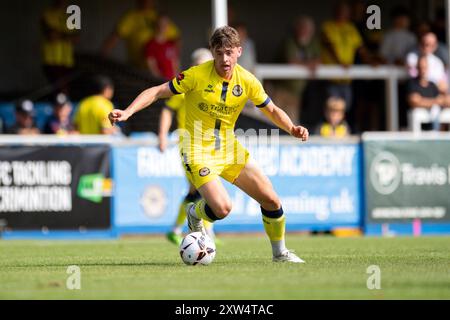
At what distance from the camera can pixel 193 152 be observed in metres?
10.5

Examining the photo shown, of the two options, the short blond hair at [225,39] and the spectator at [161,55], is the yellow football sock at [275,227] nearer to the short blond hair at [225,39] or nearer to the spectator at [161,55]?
the short blond hair at [225,39]

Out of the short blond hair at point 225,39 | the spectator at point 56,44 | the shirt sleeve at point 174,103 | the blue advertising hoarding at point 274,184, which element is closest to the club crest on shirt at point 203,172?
the short blond hair at point 225,39

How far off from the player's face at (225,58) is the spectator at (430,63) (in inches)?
391

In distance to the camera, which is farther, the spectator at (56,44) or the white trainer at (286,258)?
the spectator at (56,44)

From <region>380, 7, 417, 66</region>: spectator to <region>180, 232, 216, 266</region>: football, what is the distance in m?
11.4

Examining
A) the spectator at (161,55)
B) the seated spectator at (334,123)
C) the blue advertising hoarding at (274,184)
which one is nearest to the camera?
the blue advertising hoarding at (274,184)

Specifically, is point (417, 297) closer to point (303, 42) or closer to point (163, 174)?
point (163, 174)

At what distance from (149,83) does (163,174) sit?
121 inches

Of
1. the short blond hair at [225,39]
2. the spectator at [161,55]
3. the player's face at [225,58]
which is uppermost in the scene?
the spectator at [161,55]

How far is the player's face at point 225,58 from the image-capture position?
9.94 metres

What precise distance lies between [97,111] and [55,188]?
175 cm

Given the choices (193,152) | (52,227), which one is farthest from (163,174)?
(193,152)

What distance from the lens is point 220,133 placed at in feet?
34.4
